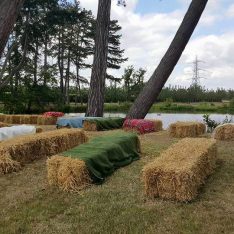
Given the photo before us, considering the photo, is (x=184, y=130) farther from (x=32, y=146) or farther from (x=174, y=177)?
(x=174, y=177)

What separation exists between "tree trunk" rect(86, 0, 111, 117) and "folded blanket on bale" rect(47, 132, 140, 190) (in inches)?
316

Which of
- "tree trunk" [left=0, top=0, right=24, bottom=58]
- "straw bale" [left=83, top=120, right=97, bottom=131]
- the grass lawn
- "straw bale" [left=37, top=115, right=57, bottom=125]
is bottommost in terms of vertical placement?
the grass lawn

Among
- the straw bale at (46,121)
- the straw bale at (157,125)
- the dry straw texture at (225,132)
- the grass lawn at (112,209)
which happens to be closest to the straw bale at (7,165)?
the grass lawn at (112,209)

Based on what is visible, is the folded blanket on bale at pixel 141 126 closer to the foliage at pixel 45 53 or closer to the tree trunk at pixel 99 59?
the tree trunk at pixel 99 59

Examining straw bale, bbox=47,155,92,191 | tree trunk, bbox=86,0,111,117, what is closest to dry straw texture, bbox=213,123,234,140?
tree trunk, bbox=86,0,111,117

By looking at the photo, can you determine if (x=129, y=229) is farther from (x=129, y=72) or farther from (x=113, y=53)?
(x=113, y=53)

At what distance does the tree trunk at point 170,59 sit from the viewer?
14297 millimetres

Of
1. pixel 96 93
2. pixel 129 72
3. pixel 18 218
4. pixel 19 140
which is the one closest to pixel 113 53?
pixel 129 72

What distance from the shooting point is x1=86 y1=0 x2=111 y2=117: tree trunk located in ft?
50.5

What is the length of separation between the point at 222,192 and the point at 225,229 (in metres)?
1.36

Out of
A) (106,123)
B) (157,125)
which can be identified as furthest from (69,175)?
(157,125)

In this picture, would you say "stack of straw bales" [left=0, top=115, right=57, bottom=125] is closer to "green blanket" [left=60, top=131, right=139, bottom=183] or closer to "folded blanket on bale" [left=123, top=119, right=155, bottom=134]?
"folded blanket on bale" [left=123, top=119, right=155, bottom=134]

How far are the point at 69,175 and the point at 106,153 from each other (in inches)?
40.7

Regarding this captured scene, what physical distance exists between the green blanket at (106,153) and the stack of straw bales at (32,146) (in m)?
1.10
